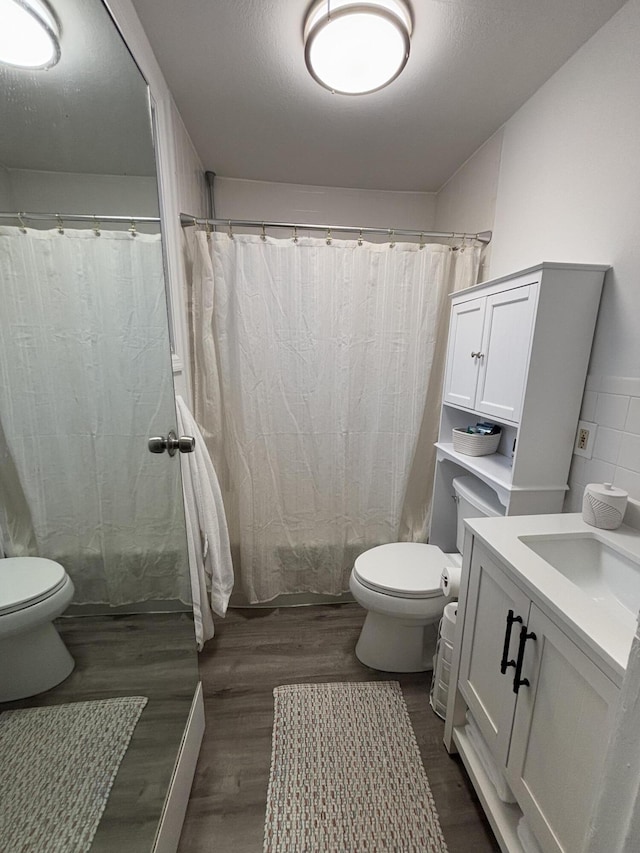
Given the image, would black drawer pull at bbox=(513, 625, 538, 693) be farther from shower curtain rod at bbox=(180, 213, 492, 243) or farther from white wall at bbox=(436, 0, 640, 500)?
shower curtain rod at bbox=(180, 213, 492, 243)

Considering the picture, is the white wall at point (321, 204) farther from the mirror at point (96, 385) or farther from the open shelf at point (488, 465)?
the open shelf at point (488, 465)

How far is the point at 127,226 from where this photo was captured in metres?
1.04

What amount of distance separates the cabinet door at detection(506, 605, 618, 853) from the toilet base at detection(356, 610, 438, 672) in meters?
0.63

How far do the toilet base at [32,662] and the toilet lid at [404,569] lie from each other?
1.08 m

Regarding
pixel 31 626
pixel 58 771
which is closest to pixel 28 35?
pixel 31 626

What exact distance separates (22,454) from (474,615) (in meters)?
1.23

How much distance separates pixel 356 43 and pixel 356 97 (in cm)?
33

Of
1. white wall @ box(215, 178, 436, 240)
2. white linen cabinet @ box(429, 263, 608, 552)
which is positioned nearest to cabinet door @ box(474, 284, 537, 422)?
white linen cabinet @ box(429, 263, 608, 552)

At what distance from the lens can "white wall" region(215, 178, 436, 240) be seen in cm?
214

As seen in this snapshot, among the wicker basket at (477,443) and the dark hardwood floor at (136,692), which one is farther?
the wicker basket at (477,443)

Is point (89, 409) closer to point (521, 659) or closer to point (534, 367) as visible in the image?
point (521, 659)

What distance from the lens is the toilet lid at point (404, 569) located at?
1439 millimetres

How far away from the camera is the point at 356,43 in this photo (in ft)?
3.63

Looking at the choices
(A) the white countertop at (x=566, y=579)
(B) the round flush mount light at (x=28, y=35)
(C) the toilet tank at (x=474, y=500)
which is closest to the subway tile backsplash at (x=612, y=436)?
(A) the white countertop at (x=566, y=579)
